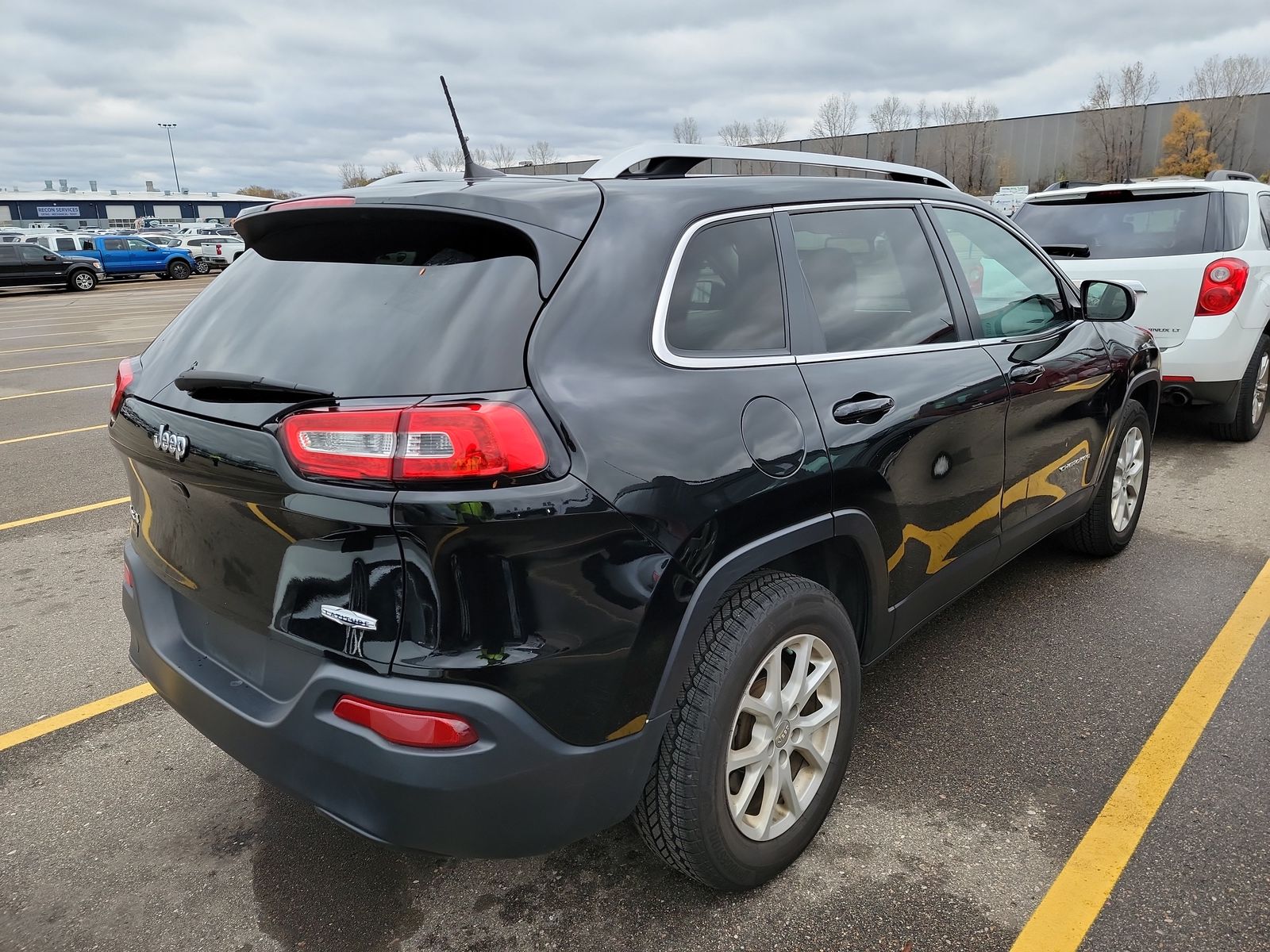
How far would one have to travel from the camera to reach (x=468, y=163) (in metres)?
2.48

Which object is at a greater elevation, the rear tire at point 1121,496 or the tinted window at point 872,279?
the tinted window at point 872,279

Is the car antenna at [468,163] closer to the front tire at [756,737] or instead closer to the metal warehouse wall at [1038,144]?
the front tire at [756,737]

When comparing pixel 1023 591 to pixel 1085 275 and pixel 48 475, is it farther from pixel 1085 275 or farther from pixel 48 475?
pixel 48 475

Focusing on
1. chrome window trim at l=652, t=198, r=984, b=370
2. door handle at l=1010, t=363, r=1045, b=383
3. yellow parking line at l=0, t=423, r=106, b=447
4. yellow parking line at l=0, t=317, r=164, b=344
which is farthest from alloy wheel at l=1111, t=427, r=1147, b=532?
yellow parking line at l=0, t=317, r=164, b=344

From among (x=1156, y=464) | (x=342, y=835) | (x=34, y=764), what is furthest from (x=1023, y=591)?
(x=34, y=764)

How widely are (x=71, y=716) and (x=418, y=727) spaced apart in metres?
2.19

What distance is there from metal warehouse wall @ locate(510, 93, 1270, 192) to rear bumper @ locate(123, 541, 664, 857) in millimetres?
47514

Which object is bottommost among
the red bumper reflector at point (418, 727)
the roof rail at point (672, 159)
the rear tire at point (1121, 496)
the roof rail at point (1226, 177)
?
the rear tire at point (1121, 496)


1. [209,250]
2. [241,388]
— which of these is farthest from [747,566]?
[209,250]

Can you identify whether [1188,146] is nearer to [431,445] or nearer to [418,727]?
[431,445]

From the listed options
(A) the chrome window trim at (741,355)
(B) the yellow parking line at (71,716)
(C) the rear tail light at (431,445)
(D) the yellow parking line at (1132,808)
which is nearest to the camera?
(C) the rear tail light at (431,445)

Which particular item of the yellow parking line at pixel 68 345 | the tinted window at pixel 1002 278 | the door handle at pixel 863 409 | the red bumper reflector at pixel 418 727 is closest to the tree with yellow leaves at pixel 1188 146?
the yellow parking line at pixel 68 345

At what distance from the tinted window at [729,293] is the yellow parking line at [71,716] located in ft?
7.76

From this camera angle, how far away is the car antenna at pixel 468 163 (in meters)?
2.38
